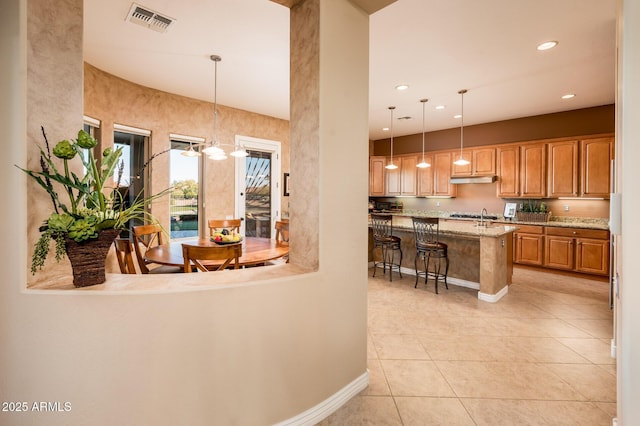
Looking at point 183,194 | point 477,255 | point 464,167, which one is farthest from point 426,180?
point 183,194

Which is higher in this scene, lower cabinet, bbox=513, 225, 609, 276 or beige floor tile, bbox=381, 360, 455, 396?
lower cabinet, bbox=513, 225, 609, 276

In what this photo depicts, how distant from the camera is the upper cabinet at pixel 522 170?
558cm

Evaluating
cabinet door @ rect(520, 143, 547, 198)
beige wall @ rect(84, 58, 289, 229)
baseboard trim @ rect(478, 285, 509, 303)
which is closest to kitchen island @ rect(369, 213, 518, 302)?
baseboard trim @ rect(478, 285, 509, 303)

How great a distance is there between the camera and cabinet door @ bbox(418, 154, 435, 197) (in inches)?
282

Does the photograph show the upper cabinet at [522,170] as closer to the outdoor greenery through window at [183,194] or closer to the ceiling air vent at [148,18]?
the outdoor greenery through window at [183,194]

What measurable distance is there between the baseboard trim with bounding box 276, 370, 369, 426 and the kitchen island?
8.38ft

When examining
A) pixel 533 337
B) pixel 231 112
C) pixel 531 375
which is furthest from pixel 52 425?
pixel 231 112

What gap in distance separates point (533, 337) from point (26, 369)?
3.80m

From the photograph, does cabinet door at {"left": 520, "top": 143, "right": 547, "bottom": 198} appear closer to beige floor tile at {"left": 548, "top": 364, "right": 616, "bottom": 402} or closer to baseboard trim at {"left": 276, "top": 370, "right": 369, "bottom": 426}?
beige floor tile at {"left": 548, "top": 364, "right": 616, "bottom": 402}

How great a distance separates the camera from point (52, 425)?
1308mm

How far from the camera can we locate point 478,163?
6.37 metres

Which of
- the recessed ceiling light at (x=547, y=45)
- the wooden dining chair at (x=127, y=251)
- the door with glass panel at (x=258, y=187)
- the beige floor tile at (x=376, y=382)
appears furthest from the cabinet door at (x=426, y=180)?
the wooden dining chair at (x=127, y=251)

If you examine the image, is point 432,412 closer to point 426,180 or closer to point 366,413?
point 366,413

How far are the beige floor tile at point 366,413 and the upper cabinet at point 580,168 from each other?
542 cm
